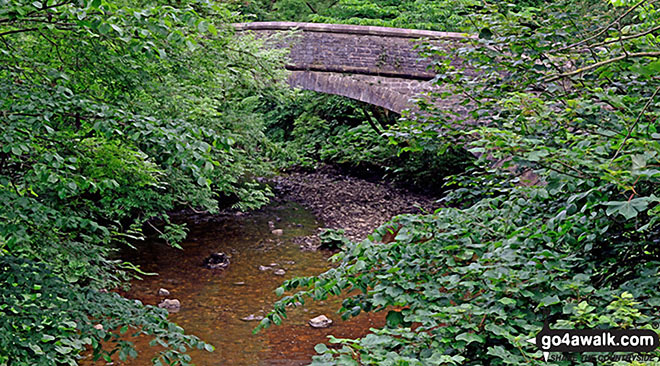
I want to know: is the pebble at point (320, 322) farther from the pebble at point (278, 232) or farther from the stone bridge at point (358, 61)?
the stone bridge at point (358, 61)

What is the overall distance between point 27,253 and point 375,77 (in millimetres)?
8193

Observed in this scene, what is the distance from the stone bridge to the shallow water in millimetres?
2641

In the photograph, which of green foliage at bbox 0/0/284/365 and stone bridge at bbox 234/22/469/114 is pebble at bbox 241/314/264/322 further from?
stone bridge at bbox 234/22/469/114

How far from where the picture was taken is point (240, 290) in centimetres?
803

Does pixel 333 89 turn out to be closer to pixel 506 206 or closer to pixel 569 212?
pixel 506 206

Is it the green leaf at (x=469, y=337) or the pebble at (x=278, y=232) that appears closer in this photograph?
the green leaf at (x=469, y=337)

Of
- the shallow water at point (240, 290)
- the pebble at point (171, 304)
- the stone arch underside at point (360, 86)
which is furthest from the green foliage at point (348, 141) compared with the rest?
the pebble at point (171, 304)

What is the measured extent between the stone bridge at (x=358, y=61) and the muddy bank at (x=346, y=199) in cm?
206

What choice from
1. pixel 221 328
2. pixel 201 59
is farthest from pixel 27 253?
pixel 221 328

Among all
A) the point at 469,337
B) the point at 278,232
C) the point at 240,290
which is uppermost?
the point at 469,337

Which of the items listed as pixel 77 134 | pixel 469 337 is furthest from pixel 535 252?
pixel 77 134

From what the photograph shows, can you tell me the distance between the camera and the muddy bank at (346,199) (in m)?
11.0

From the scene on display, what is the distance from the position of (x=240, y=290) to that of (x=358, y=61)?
5.06 m

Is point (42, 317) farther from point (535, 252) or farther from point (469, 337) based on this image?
point (535, 252)
